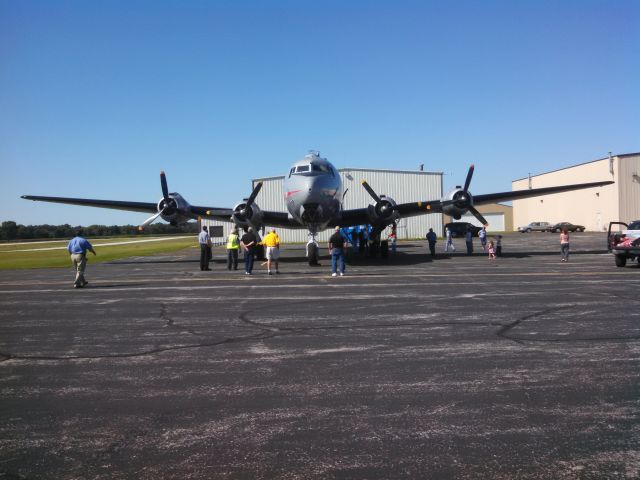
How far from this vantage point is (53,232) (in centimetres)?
11556

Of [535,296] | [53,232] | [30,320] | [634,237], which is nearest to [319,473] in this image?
[30,320]

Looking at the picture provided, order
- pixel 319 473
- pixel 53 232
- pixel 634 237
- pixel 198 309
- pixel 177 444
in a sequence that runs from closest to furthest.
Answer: pixel 319 473 → pixel 177 444 → pixel 198 309 → pixel 634 237 → pixel 53 232

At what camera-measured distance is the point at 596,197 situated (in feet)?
209


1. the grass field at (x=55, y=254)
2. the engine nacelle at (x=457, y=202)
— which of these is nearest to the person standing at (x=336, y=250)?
the engine nacelle at (x=457, y=202)

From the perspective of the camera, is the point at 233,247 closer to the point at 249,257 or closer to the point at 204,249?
the point at 204,249

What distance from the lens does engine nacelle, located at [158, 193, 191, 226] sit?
87.4ft

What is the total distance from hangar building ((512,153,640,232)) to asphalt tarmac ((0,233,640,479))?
5597 cm

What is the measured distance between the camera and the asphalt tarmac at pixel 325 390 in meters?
3.84

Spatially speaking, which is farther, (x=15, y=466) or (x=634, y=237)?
(x=634, y=237)

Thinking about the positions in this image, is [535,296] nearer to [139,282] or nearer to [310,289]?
[310,289]

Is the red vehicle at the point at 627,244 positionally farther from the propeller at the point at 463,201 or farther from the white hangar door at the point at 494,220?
the white hangar door at the point at 494,220

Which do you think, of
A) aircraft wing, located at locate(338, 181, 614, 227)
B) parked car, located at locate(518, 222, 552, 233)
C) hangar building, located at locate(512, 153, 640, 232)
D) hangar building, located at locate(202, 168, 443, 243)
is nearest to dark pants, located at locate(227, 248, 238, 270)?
aircraft wing, located at locate(338, 181, 614, 227)

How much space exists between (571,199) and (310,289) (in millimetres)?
65858

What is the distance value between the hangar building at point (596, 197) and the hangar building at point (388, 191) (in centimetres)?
2026
